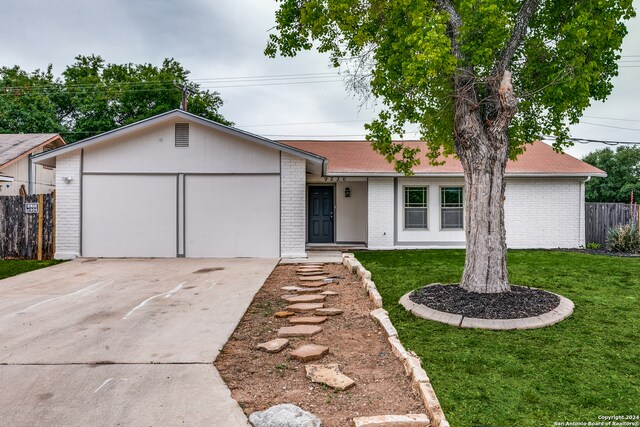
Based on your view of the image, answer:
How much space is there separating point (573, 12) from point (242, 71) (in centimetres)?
2084

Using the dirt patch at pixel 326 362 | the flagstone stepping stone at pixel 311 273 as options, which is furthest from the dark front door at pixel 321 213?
the dirt patch at pixel 326 362

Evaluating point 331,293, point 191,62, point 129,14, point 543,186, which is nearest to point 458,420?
point 331,293

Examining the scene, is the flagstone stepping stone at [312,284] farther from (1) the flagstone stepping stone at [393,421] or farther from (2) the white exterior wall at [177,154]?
(1) the flagstone stepping stone at [393,421]

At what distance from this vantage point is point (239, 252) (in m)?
11.1

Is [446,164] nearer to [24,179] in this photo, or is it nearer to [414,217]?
[414,217]

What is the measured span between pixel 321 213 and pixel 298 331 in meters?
9.85

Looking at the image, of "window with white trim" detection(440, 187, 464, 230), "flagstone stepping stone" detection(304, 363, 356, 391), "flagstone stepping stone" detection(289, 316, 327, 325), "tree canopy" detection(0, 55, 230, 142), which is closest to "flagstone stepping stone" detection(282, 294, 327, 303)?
"flagstone stepping stone" detection(289, 316, 327, 325)

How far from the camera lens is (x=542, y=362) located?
3861mm

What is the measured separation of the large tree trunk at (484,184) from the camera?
599 cm

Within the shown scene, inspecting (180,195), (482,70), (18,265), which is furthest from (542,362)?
(18,265)

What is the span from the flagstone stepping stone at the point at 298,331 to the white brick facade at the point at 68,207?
8.53 m

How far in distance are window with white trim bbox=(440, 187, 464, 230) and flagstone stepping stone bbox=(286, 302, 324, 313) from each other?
8.58m

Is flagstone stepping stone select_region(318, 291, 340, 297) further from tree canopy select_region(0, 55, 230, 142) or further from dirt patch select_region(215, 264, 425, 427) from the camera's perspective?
tree canopy select_region(0, 55, 230, 142)

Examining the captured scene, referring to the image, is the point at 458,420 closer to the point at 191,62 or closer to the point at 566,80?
the point at 566,80
